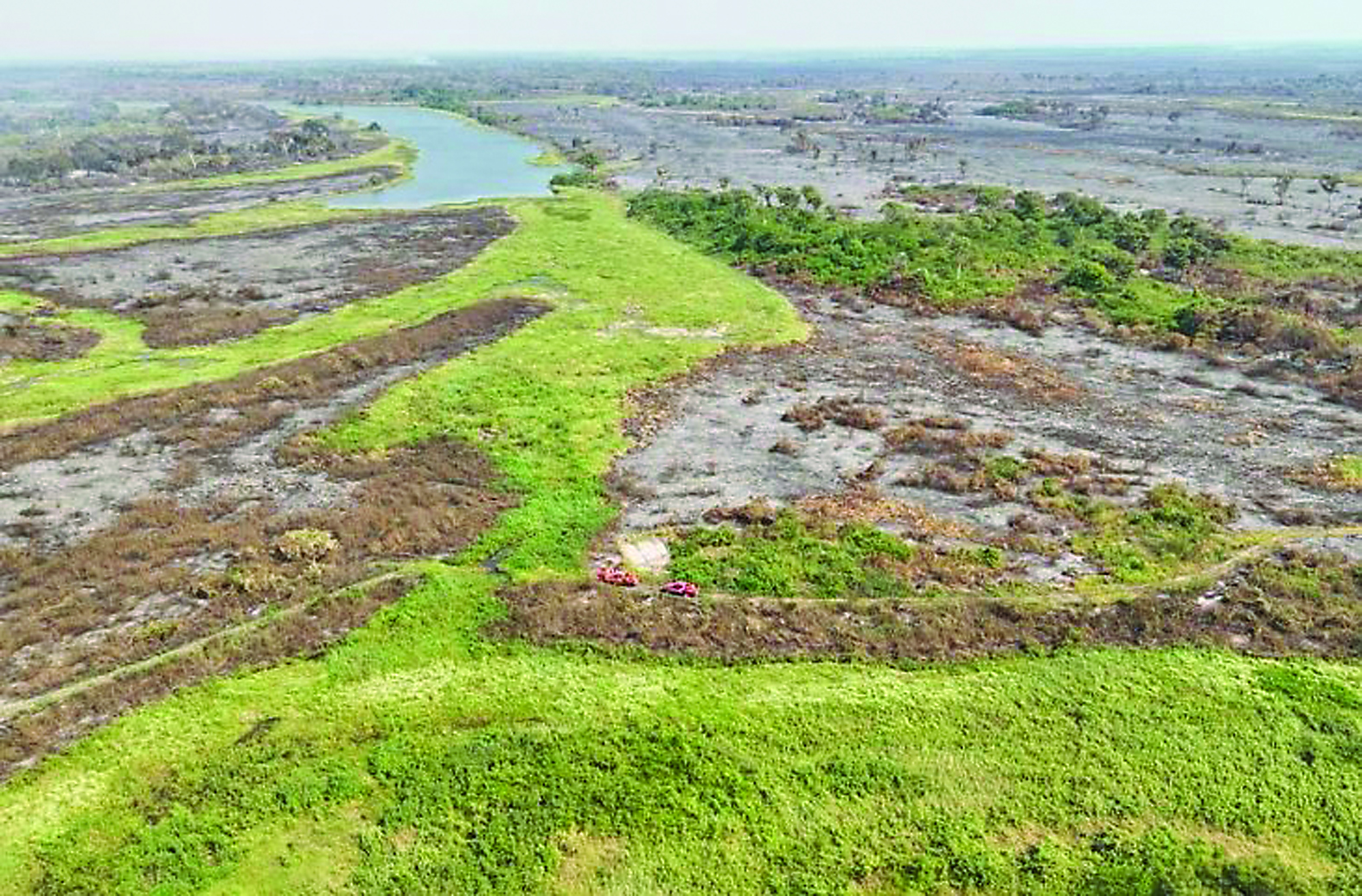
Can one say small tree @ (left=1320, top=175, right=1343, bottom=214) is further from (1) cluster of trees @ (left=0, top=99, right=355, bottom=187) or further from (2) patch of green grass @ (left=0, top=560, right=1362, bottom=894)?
(1) cluster of trees @ (left=0, top=99, right=355, bottom=187)

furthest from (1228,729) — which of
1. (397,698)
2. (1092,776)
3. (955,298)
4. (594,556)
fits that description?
(955,298)

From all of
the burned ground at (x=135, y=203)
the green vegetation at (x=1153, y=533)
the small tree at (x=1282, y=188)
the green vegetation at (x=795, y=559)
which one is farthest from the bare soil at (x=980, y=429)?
the burned ground at (x=135, y=203)

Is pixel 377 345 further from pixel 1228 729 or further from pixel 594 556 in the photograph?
pixel 1228 729

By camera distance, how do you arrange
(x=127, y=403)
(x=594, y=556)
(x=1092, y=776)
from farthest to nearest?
(x=127, y=403) < (x=594, y=556) < (x=1092, y=776)

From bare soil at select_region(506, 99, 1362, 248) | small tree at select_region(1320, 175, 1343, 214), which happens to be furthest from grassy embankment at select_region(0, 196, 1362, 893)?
small tree at select_region(1320, 175, 1343, 214)

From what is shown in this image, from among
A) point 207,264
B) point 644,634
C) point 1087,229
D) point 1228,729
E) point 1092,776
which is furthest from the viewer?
point 1087,229

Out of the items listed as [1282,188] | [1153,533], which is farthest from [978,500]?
[1282,188]

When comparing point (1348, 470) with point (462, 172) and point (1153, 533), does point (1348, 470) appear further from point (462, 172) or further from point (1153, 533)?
point (462, 172)
